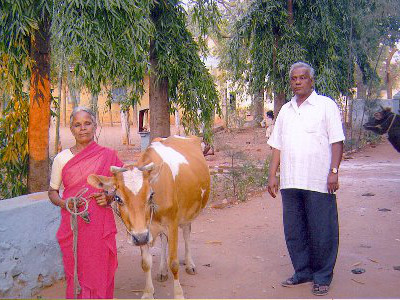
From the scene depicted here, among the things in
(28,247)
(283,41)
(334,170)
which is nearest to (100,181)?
(28,247)

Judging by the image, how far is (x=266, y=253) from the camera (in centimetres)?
600

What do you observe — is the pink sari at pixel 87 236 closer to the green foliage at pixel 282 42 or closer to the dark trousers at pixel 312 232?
the dark trousers at pixel 312 232

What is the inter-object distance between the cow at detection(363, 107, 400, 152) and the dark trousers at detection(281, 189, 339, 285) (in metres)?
3.21

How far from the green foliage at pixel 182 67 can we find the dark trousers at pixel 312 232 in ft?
12.6

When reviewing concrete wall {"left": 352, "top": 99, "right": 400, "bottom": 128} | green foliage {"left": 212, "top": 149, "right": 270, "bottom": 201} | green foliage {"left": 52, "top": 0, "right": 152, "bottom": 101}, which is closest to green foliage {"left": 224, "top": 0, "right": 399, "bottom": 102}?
green foliage {"left": 212, "top": 149, "right": 270, "bottom": 201}

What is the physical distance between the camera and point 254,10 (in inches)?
466

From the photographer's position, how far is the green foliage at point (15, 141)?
6156mm

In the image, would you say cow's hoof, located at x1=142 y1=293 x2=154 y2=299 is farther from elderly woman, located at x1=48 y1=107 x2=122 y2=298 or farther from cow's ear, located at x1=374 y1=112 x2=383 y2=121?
cow's ear, located at x1=374 y1=112 x2=383 y2=121

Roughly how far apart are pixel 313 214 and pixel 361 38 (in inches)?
584

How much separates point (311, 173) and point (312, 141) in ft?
0.96

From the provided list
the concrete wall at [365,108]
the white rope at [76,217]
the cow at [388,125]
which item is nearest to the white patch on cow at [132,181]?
the white rope at [76,217]

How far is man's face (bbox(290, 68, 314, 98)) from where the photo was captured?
4.43 meters

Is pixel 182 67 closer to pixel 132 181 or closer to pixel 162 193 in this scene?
pixel 162 193

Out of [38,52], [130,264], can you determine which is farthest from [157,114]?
[130,264]
